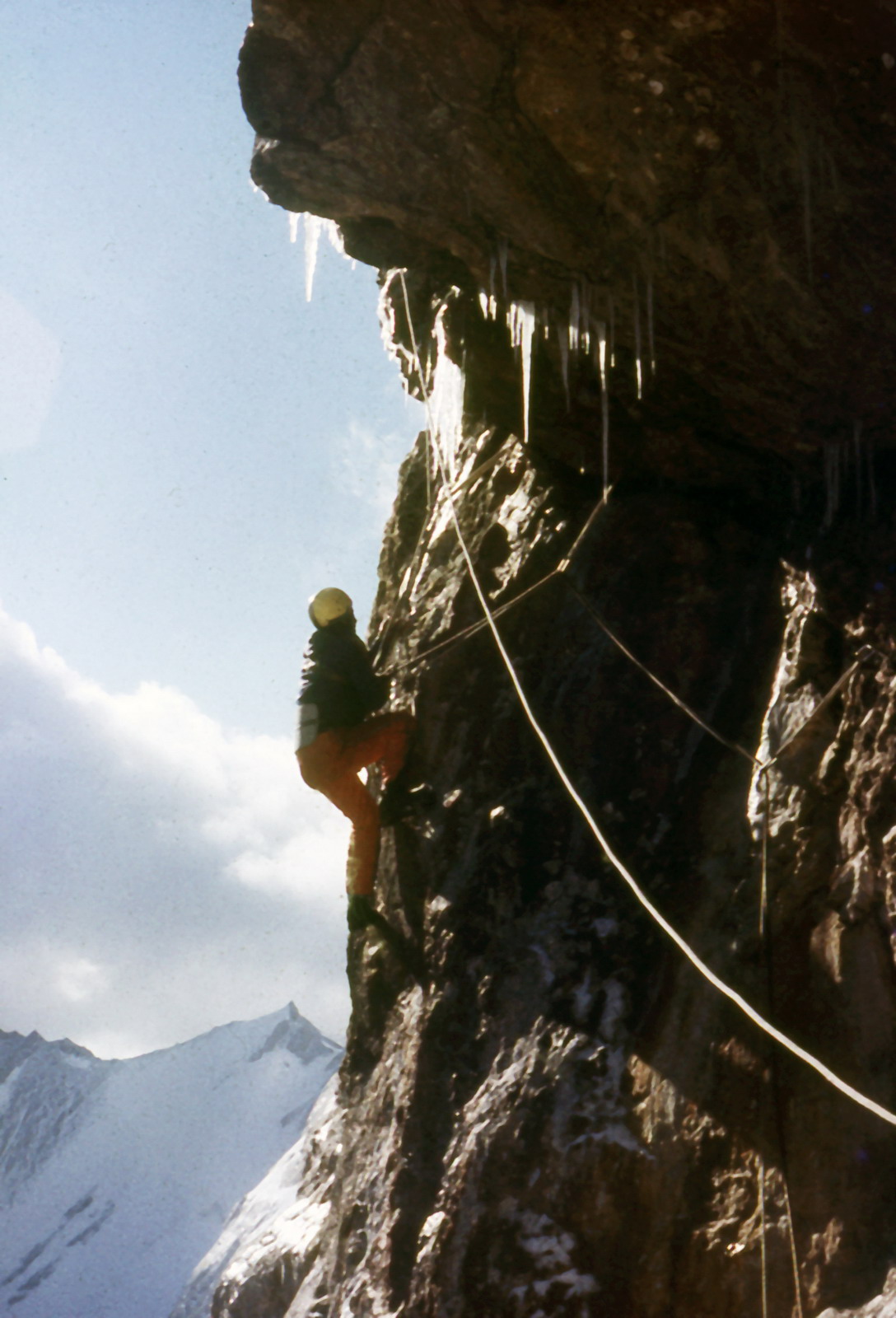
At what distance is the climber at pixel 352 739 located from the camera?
6434mm

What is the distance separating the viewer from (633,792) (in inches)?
220

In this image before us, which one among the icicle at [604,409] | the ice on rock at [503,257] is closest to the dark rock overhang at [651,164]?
the ice on rock at [503,257]

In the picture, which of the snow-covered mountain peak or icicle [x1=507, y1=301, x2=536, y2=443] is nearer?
icicle [x1=507, y1=301, x2=536, y2=443]

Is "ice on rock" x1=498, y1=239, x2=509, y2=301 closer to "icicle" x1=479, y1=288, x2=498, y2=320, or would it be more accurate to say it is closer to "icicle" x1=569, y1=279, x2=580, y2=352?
"icicle" x1=479, y1=288, x2=498, y2=320

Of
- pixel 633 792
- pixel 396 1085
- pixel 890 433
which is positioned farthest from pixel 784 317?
pixel 396 1085

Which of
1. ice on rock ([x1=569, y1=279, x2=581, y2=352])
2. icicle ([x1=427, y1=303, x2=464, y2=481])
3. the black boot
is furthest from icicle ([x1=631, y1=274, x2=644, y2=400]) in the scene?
the black boot

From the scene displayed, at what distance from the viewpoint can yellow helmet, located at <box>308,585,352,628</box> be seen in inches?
273

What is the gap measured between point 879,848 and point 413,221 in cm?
466

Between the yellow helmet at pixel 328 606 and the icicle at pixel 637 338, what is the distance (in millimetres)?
2728

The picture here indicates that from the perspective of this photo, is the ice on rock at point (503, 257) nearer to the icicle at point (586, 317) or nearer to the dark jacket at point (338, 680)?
the icicle at point (586, 317)

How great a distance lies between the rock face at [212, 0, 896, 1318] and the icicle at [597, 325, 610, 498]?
46 millimetres

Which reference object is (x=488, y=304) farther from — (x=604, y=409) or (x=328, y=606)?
(x=328, y=606)

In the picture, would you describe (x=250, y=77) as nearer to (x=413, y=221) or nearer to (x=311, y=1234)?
(x=413, y=221)

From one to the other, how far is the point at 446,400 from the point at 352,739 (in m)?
3.24
